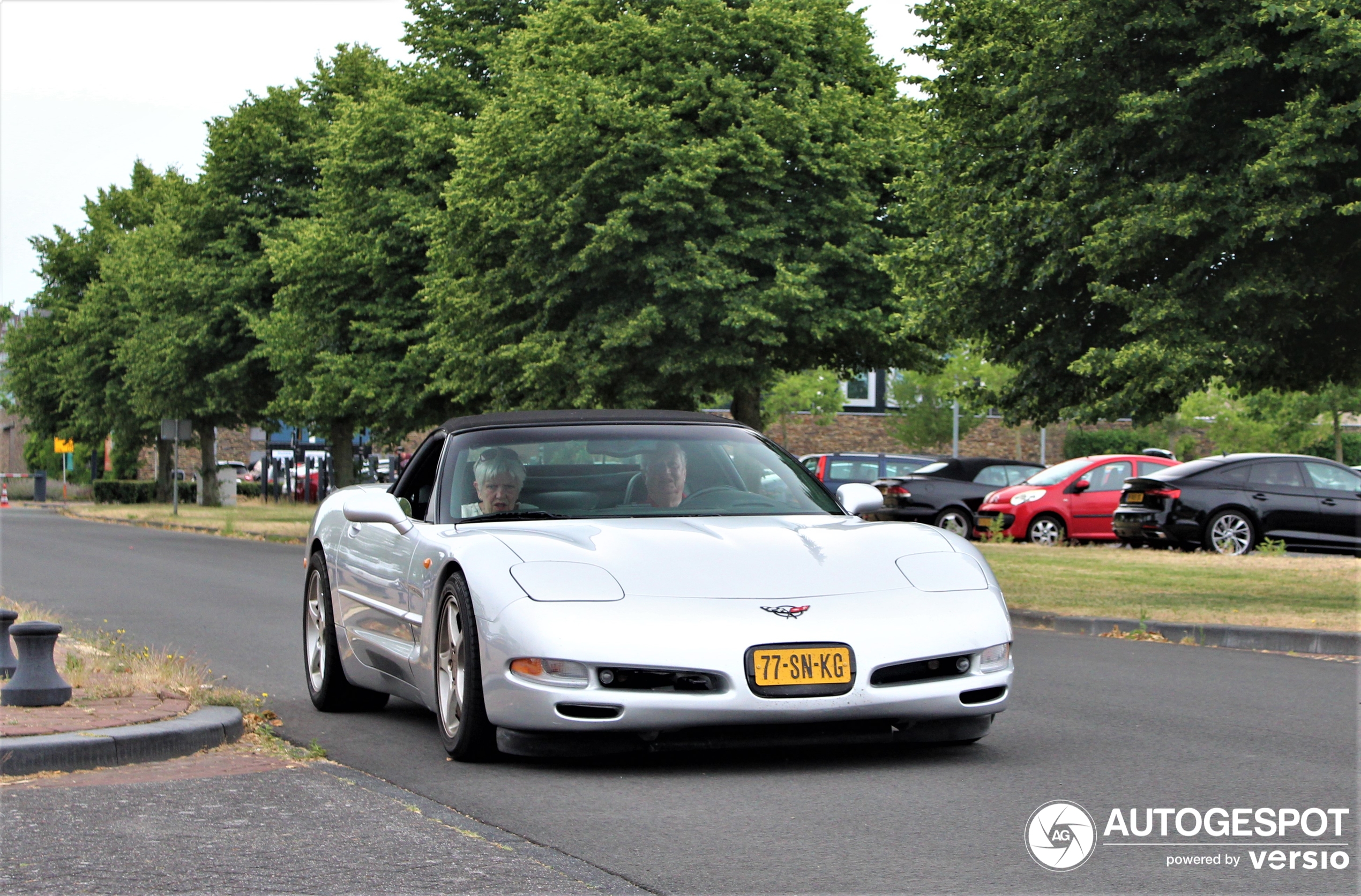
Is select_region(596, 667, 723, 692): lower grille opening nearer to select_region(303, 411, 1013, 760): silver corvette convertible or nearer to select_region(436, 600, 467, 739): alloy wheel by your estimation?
select_region(303, 411, 1013, 760): silver corvette convertible

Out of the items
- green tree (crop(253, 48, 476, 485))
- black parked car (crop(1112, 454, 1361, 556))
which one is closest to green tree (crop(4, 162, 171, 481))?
green tree (crop(253, 48, 476, 485))

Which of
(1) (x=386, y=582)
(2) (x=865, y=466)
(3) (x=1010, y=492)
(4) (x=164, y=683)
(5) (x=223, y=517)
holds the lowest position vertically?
(5) (x=223, y=517)

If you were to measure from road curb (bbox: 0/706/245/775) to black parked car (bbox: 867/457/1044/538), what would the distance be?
2184cm

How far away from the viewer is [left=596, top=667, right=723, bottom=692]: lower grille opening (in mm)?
6219

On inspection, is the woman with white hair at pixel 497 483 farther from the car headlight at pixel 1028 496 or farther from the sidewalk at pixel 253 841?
the car headlight at pixel 1028 496

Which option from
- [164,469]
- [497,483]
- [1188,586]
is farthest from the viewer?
[164,469]

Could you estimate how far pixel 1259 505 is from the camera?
23156 millimetres

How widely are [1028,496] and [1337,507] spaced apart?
5.22 meters

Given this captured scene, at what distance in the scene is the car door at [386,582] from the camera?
24.8ft

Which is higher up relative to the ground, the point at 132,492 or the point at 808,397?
the point at 808,397

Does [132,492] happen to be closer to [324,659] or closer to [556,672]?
[324,659]

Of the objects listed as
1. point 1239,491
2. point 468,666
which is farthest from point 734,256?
point 468,666

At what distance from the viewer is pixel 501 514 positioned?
24.6 feet

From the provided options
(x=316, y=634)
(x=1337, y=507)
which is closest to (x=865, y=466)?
(x=1337, y=507)
